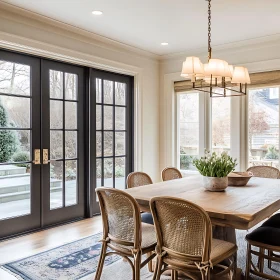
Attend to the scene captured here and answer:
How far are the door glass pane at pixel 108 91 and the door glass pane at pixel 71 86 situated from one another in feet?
1.75

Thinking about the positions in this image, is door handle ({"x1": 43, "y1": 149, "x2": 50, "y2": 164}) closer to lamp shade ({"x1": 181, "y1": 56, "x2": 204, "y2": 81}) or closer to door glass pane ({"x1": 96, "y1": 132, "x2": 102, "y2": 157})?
door glass pane ({"x1": 96, "y1": 132, "x2": 102, "y2": 157})

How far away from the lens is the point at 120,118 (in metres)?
5.15

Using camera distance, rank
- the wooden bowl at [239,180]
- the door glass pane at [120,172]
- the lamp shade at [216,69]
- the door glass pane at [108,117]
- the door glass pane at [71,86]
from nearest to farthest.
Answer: the lamp shade at [216,69]
the wooden bowl at [239,180]
the door glass pane at [71,86]
the door glass pane at [108,117]
the door glass pane at [120,172]

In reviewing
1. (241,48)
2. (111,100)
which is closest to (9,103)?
(111,100)

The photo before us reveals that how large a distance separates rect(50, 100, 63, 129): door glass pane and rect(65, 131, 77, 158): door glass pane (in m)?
0.18

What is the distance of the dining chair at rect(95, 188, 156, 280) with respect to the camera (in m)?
2.25

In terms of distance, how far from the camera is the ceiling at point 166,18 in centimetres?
336

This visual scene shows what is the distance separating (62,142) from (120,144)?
1.12 m

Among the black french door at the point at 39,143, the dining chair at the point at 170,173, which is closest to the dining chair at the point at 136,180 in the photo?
the dining chair at the point at 170,173

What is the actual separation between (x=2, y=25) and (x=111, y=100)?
6.40 feet

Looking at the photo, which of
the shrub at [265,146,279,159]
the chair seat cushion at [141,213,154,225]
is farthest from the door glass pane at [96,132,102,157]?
the shrub at [265,146,279,159]

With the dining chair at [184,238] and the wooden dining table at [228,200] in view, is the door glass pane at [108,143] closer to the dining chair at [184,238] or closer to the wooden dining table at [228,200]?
the wooden dining table at [228,200]

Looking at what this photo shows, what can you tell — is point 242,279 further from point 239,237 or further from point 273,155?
point 273,155

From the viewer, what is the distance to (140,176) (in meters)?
3.46
